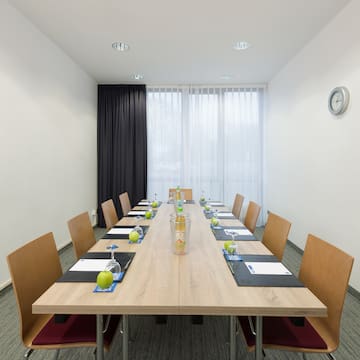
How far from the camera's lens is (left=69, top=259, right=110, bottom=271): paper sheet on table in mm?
1407

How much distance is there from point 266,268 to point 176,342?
3.24ft

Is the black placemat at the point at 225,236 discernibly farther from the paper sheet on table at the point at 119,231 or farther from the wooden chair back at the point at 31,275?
the wooden chair back at the point at 31,275

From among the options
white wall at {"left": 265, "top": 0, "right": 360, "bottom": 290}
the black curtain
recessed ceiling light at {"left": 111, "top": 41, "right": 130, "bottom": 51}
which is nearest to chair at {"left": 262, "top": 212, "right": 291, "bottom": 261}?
white wall at {"left": 265, "top": 0, "right": 360, "bottom": 290}

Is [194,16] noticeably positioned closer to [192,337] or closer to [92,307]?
[92,307]

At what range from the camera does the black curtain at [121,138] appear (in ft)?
16.8

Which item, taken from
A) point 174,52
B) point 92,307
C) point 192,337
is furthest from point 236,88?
point 92,307

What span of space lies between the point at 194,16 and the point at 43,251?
2680mm

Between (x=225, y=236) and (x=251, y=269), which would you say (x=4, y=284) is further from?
(x=251, y=269)

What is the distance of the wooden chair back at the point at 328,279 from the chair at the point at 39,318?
3.78 feet

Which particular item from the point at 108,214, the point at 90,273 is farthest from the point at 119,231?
the point at 90,273

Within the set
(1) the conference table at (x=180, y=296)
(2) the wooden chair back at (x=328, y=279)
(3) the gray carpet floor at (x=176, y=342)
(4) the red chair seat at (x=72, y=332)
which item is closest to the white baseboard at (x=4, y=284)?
(3) the gray carpet floor at (x=176, y=342)

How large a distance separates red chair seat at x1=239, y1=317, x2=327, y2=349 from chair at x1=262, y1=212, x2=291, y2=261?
52 centimetres

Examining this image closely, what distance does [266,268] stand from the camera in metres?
1.44

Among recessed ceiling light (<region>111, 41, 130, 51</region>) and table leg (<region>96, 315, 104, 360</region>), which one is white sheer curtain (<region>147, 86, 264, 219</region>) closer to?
recessed ceiling light (<region>111, 41, 130, 51</region>)
